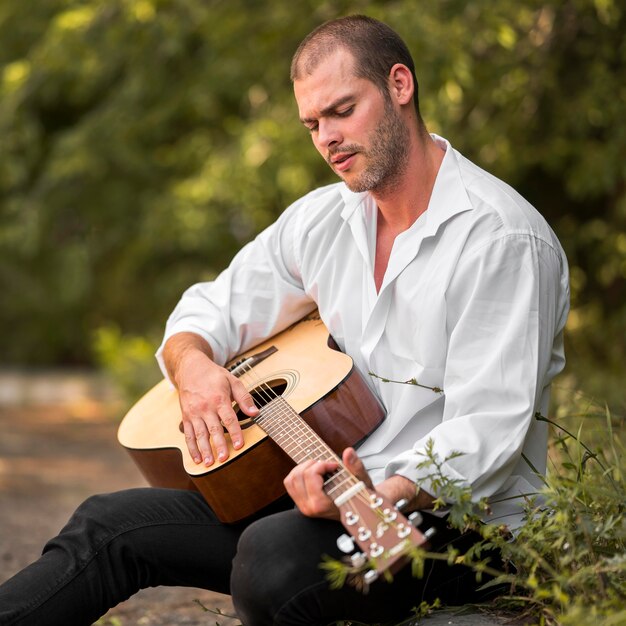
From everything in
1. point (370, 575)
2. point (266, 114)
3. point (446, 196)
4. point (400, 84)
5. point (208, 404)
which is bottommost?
point (370, 575)

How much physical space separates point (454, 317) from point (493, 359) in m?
0.17

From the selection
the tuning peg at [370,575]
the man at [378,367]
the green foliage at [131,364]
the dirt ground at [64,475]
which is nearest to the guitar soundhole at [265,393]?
the man at [378,367]

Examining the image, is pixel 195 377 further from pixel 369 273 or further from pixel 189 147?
pixel 189 147

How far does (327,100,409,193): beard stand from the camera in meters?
2.46

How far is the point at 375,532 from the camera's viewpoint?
6.36 ft

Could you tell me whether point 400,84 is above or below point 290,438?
above

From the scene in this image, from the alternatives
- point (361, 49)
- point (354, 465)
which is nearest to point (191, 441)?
point (354, 465)

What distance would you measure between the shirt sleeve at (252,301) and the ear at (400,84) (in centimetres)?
50

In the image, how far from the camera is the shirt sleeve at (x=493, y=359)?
2145 millimetres

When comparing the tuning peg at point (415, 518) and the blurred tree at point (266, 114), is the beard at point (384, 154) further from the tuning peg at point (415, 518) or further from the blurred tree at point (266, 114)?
the blurred tree at point (266, 114)

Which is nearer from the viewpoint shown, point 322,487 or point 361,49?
point 322,487

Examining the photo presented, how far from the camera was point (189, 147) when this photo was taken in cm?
784

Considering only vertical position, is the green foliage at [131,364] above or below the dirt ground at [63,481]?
above

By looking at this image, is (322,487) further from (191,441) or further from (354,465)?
(191,441)
